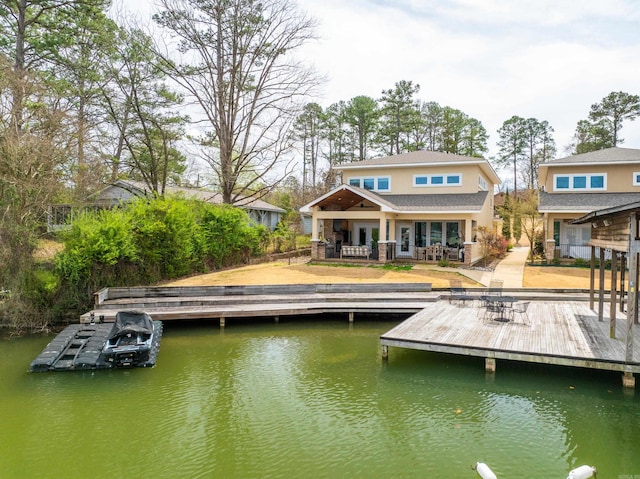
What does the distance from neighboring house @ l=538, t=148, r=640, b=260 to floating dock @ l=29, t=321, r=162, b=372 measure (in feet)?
67.1

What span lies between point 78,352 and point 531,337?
10450 millimetres

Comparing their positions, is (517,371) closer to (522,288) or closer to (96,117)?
(522,288)

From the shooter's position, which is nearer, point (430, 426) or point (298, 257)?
point (430, 426)

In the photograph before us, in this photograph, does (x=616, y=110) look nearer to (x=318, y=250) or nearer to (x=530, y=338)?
(x=318, y=250)

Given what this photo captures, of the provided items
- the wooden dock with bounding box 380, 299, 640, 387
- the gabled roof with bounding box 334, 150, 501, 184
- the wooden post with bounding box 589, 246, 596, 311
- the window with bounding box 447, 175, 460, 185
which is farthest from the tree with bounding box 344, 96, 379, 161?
the wooden dock with bounding box 380, 299, 640, 387

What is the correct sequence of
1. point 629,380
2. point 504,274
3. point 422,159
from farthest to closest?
point 422,159 → point 504,274 → point 629,380

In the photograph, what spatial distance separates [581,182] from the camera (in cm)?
2323

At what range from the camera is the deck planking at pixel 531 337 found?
26.3ft

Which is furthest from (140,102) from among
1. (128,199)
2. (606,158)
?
(606,158)

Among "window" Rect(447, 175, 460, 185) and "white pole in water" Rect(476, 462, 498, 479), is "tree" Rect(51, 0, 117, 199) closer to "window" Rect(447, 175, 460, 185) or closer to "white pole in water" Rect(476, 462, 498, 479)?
"window" Rect(447, 175, 460, 185)

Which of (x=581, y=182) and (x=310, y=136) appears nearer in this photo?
(x=581, y=182)

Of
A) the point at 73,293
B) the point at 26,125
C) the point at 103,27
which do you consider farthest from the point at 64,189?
the point at 103,27

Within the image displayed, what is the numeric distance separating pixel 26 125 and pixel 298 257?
49.8 ft

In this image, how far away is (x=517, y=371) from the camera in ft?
29.4
